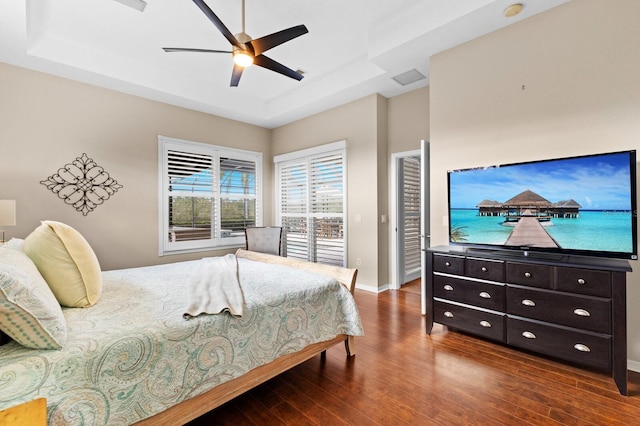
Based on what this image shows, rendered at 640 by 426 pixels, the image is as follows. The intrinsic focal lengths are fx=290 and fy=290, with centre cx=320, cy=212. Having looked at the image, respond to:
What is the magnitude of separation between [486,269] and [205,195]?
14.1 ft

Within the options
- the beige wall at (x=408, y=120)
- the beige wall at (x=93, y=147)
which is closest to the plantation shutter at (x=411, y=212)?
the beige wall at (x=408, y=120)

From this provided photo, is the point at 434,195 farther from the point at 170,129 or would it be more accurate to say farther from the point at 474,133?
the point at 170,129

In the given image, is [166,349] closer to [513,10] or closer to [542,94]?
[542,94]

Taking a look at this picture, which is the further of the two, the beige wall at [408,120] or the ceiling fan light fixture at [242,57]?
the beige wall at [408,120]

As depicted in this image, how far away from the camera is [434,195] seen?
11.2 feet

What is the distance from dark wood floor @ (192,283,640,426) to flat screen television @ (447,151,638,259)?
3.17 ft

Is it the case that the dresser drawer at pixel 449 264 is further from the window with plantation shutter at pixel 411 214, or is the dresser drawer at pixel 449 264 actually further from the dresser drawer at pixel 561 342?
the window with plantation shutter at pixel 411 214

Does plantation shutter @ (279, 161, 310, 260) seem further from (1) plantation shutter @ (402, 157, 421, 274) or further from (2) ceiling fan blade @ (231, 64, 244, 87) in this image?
(2) ceiling fan blade @ (231, 64, 244, 87)

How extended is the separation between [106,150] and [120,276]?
2.36 m

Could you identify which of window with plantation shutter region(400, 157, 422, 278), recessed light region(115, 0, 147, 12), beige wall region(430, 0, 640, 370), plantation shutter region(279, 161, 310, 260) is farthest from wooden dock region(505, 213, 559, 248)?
recessed light region(115, 0, 147, 12)

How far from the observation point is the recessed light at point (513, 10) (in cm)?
255

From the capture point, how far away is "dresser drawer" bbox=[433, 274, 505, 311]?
8.35 ft

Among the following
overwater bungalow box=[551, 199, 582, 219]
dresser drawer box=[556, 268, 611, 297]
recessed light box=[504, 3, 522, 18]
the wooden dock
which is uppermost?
recessed light box=[504, 3, 522, 18]

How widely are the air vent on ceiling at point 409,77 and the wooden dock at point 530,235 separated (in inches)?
89.7
